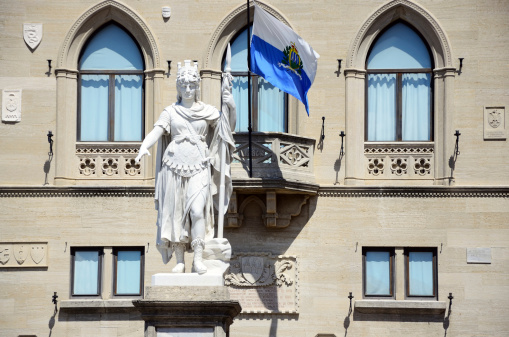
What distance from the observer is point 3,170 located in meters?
34.8

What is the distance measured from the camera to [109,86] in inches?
1394

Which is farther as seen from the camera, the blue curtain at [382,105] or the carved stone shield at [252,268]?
the blue curtain at [382,105]

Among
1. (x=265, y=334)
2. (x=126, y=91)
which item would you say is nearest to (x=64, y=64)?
(x=126, y=91)

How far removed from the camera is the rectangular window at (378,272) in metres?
34.3

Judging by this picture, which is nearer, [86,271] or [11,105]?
[86,271]

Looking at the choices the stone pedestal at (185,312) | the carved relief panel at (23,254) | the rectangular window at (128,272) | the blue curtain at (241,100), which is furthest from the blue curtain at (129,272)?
the stone pedestal at (185,312)

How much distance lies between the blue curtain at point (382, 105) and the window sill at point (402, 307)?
3841 millimetres

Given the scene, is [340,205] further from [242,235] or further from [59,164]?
[59,164]

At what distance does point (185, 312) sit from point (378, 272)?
11.2 m

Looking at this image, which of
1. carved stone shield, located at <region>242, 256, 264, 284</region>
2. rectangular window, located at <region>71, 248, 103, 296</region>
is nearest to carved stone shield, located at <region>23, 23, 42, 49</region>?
rectangular window, located at <region>71, 248, 103, 296</region>

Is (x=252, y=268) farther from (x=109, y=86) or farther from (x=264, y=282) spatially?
(x=109, y=86)

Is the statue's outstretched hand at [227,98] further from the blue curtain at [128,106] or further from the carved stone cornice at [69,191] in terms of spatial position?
the blue curtain at [128,106]

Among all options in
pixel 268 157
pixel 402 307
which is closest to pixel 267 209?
pixel 268 157

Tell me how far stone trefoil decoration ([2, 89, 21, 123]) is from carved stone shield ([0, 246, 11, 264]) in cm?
287
